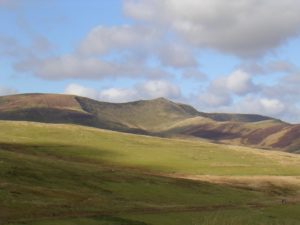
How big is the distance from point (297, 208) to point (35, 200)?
40.1 metres

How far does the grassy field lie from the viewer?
55.3 m

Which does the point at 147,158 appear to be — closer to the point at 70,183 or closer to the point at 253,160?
the point at 253,160

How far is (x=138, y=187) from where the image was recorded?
279 ft

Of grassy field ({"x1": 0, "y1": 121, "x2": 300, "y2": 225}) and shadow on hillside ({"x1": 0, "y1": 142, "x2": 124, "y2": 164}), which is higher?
shadow on hillside ({"x1": 0, "y1": 142, "x2": 124, "y2": 164})

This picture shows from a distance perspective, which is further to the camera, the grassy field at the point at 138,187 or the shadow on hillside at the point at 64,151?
the shadow on hillside at the point at 64,151

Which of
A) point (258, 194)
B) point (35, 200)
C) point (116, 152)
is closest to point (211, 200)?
point (258, 194)

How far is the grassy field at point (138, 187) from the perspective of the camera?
55.3m

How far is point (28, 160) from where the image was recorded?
97750 millimetres

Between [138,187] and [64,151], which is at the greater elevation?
[64,151]

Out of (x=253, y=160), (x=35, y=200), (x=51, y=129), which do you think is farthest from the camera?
(x=51, y=129)

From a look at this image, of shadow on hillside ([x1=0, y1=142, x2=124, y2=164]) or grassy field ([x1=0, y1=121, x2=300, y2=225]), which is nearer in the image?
grassy field ([x1=0, y1=121, x2=300, y2=225])

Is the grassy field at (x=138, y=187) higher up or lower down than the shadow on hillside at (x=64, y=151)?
lower down

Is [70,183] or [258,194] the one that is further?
[258,194]

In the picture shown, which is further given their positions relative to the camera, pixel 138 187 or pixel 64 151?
pixel 64 151
